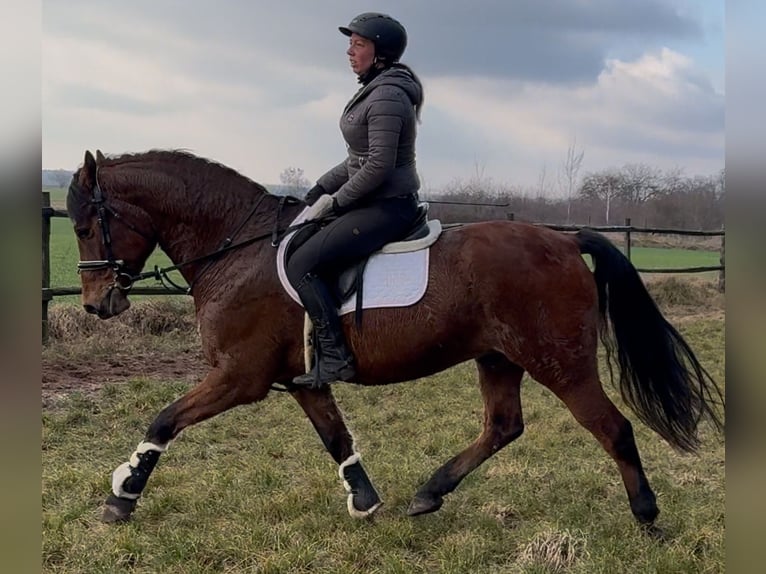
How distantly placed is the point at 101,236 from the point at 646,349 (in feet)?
11.0

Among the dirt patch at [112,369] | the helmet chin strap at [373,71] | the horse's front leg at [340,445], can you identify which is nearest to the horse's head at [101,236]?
the horse's front leg at [340,445]

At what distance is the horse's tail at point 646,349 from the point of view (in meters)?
3.93

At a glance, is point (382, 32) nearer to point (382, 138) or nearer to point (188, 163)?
point (382, 138)

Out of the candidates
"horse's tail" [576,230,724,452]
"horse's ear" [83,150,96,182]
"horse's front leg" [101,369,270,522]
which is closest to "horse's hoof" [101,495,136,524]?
"horse's front leg" [101,369,270,522]

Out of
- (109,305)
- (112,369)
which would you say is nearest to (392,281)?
(109,305)

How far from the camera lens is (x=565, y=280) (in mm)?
3711

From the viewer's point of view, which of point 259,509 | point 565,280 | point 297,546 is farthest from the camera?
point 259,509

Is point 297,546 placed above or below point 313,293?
below

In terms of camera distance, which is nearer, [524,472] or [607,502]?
[607,502]

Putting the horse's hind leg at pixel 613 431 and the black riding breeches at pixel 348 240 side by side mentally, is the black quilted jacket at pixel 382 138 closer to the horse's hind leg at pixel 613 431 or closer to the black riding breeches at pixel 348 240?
the black riding breeches at pixel 348 240

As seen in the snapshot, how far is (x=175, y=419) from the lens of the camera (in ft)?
12.5

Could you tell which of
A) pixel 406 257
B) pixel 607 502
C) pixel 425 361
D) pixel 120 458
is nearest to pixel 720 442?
pixel 607 502
